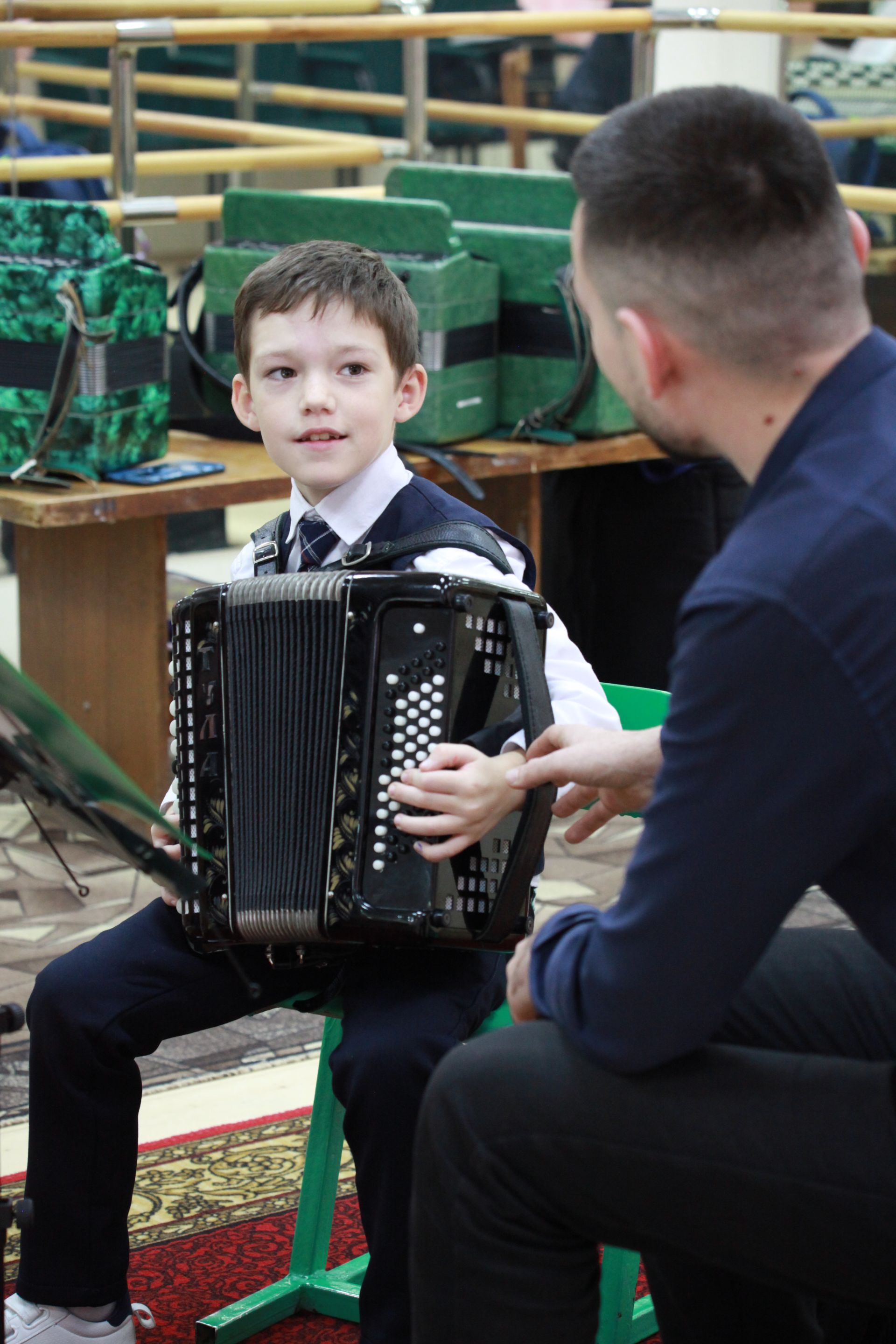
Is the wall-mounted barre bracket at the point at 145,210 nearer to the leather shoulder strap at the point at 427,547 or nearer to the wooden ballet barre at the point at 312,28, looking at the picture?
the wooden ballet barre at the point at 312,28

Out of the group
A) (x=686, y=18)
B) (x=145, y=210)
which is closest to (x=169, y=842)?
(x=145, y=210)

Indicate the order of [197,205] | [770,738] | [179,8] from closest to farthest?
[770,738], [179,8], [197,205]

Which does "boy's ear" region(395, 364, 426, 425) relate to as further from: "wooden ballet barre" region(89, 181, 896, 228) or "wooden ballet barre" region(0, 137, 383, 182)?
"wooden ballet barre" region(0, 137, 383, 182)

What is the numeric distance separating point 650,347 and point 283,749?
60 centimetres

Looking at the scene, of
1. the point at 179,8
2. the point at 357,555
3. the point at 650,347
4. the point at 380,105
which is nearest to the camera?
the point at 650,347

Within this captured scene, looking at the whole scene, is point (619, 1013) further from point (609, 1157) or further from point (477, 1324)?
point (477, 1324)

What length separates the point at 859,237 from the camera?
52.1 inches

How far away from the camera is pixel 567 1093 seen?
1234 mm

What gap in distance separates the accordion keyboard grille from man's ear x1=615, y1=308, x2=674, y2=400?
1.55 feet

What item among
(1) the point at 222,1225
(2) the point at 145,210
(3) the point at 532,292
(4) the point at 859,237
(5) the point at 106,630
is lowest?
(1) the point at 222,1225

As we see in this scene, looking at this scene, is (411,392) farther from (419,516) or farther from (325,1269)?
(325,1269)

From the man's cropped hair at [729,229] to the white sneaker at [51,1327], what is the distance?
3.62ft

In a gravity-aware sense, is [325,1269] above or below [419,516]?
below

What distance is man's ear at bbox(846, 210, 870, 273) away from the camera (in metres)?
1.27
